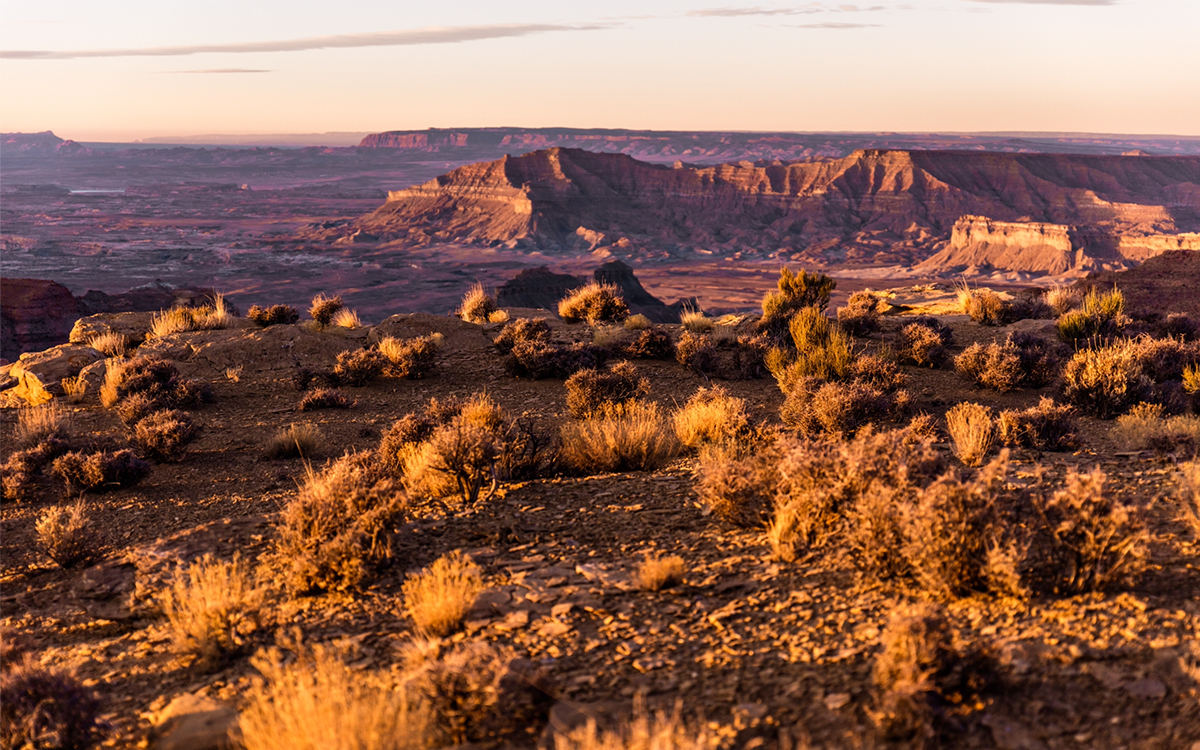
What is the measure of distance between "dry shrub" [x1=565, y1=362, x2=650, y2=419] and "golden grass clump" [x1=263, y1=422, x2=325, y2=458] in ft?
10.5

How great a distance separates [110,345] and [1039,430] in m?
15.8

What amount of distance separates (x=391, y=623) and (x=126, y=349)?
14043mm

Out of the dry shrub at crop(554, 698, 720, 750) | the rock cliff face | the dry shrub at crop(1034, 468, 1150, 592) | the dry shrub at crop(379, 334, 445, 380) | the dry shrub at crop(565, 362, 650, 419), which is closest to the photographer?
the dry shrub at crop(554, 698, 720, 750)

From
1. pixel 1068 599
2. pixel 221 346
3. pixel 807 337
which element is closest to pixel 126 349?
pixel 221 346

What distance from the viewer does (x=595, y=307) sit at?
1783 cm

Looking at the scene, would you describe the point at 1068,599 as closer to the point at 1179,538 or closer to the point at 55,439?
the point at 1179,538

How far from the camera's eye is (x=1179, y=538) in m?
4.71

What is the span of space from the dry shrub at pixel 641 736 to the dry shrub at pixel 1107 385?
306 inches

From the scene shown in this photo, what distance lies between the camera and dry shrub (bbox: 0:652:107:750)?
140 inches

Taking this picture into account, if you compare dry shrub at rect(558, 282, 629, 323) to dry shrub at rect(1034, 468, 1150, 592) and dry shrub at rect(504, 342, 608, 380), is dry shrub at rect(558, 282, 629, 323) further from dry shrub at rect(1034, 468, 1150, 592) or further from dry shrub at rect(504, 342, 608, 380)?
dry shrub at rect(1034, 468, 1150, 592)

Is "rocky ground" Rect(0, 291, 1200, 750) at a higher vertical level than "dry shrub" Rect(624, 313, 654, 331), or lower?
lower

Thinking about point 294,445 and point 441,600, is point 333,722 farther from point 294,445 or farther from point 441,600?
point 294,445

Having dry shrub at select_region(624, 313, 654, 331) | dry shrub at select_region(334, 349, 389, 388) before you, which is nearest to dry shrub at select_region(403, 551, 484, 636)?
dry shrub at select_region(334, 349, 389, 388)

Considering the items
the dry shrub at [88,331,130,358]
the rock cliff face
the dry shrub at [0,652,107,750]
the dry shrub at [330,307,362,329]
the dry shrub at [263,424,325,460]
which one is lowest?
Result: the dry shrub at [263,424,325,460]
